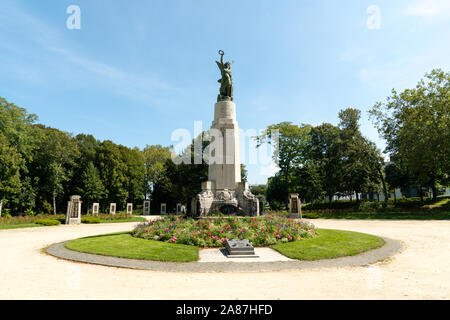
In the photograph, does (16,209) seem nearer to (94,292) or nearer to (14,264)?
(14,264)

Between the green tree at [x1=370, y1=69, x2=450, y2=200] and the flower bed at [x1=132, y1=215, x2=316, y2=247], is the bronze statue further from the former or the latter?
the green tree at [x1=370, y1=69, x2=450, y2=200]

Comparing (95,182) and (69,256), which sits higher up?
(95,182)

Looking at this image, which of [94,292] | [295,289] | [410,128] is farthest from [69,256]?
[410,128]

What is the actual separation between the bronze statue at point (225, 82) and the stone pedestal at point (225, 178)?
2.21ft

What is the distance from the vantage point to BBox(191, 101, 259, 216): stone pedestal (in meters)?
17.0

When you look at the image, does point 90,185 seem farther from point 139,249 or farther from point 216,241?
point 216,241

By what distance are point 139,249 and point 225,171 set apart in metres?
8.88

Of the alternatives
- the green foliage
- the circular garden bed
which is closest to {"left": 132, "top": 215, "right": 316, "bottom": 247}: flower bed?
the circular garden bed

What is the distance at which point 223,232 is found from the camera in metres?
12.8

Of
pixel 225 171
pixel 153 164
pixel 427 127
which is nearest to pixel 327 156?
pixel 427 127

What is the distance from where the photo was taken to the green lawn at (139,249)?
30.6 feet

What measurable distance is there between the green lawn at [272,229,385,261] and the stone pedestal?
216 inches
